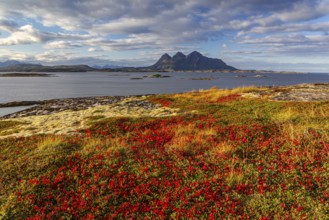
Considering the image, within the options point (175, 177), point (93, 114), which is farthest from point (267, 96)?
point (175, 177)

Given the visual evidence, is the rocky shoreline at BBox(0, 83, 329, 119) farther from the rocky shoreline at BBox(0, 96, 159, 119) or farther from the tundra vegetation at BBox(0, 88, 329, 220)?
the tundra vegetation at BBox(0, 88, 329, 220)

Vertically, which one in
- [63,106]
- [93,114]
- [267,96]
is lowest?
[63,106]

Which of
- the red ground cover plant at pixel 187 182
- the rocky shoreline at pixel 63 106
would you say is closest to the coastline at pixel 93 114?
the rocky shoreline at pixel 63 106

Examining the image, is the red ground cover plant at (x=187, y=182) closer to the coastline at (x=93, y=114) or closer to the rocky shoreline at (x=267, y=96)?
the coastline at (x=93, y=114)

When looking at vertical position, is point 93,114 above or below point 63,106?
above

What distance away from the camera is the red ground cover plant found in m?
8.29

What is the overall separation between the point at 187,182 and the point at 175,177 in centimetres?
66

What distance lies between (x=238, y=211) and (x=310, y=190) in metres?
3.46

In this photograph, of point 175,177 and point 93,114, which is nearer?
point 175,177

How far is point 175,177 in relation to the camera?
34.3 feet

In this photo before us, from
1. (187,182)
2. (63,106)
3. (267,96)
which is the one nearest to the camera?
(187,182)

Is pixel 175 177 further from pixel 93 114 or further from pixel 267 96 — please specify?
pixel 267 96

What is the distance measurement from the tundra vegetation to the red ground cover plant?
0.04 m

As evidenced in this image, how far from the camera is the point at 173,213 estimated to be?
809 centimetres
